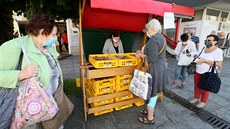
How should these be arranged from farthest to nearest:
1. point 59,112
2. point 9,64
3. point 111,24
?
point 111,24 → point 59,112 → point 9,64

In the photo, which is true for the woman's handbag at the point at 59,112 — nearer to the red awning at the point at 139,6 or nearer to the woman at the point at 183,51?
the red awning at the point at 139,6

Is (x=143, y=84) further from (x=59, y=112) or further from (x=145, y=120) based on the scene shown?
(x=59, y=112)

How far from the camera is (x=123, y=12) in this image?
2.94 metres

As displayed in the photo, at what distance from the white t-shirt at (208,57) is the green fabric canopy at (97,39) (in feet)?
6.03

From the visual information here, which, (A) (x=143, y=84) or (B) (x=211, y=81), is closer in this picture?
(A) (x=143, y=84)

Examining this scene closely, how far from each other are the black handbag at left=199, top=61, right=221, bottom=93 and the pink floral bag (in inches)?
118

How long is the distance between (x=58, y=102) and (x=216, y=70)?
303 centimetres

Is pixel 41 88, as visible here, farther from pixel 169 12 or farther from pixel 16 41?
pixel 169 12

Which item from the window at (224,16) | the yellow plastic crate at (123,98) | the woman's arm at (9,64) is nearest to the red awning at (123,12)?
the woman's arm at (9,64)

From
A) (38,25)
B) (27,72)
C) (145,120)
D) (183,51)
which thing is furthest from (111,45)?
(27,72)

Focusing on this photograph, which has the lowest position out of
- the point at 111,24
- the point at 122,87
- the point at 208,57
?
the point at 122,87

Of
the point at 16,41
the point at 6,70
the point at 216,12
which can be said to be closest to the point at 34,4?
the point at 16,41

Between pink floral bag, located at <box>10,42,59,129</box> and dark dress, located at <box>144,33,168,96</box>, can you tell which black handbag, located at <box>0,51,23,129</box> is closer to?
pink floral bag, located at <box>10,42,59,129</box>

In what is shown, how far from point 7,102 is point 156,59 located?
1.97 metres
